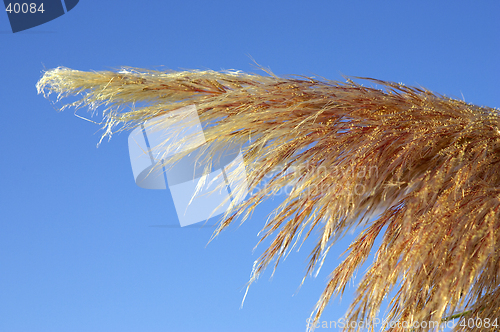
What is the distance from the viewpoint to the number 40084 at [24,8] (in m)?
2.00

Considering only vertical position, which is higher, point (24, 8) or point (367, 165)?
point (24, 8)

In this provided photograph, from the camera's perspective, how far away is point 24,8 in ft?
6.76

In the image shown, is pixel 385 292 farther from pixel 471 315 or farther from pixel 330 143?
pixel 330 143

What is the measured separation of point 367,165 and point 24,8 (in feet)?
5.95

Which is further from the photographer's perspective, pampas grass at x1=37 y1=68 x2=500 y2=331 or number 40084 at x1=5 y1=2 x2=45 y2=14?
number 40084 at x1=5 y1=2 x2=45 y2=14

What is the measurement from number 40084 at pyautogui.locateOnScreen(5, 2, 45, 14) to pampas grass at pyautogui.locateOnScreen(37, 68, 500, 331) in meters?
1.12

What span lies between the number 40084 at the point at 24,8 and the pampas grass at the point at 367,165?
112 cm

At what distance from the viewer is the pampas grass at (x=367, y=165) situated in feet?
2.82

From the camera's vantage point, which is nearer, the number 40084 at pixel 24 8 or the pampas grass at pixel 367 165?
the pampas grass at pixel 367 165

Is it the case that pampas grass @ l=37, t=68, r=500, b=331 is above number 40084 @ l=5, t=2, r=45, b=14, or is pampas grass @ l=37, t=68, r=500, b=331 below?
below

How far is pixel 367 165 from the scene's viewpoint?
0.96 metres

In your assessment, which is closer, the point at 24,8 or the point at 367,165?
the point at 367,165

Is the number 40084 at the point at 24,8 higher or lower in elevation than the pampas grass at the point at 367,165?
higher

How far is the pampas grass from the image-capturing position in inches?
33.9
